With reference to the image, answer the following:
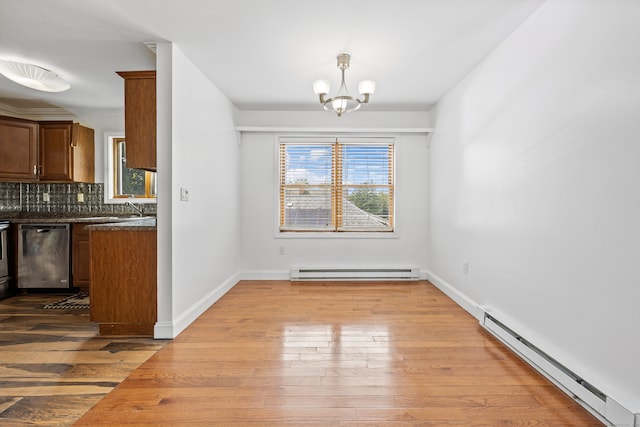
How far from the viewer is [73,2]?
7.24ft

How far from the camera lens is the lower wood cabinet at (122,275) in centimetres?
271

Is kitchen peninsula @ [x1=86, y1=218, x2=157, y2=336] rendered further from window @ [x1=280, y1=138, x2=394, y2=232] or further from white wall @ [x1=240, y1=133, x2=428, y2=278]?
window @ [x1=280, y1=138, x2=394, y2=232]

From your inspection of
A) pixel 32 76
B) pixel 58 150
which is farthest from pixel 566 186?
pixel 58 150

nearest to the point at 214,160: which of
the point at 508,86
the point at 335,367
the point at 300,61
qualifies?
the point at 300,61

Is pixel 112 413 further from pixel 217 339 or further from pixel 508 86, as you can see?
pixel 508 86

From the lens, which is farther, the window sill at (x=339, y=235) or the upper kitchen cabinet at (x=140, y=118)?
the window sill at (x=339, y=235)

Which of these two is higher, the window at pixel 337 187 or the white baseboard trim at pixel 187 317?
the window at pixel 337 187

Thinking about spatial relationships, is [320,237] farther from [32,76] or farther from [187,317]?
[32,76]

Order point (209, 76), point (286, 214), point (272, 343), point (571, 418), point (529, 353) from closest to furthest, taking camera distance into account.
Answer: point (571, 418) < point (529, 353) < point (272, 343) < point (209, 76) < point (286, 214)

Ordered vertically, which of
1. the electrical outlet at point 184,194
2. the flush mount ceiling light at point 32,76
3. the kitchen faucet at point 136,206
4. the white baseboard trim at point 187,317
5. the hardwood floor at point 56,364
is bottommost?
the hardwood floor at point 56,364

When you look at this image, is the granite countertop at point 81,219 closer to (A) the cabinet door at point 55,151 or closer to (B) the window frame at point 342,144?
(A) the cabinet door at point 55,151

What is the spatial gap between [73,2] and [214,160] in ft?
5.81

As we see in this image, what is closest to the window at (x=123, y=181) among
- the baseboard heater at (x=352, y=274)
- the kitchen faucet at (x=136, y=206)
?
the kitchen faucet at (x=136, y=206)

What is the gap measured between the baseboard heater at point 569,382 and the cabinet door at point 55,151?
5.30 m
